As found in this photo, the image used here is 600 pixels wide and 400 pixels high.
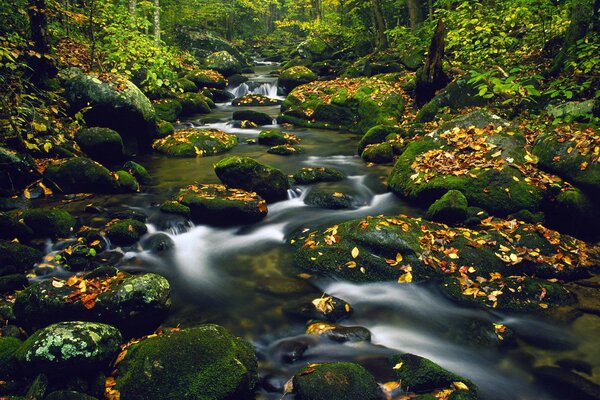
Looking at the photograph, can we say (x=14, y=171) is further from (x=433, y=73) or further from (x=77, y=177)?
(x=433, y=73)

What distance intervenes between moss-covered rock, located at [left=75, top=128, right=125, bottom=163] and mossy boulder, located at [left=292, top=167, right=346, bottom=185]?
4617 mm

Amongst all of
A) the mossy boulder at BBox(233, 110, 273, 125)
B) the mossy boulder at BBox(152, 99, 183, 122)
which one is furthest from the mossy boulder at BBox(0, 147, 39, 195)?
the mossy boulder at BBox(233, 110, 273, 125)

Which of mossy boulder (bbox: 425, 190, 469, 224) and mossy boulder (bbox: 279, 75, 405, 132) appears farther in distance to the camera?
mossy boulder (bbox: 279, 75, 405, 132)

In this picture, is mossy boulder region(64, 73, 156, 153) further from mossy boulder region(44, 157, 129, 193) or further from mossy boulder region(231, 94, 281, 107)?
mossy boulder region(231, 94, 281, 107)

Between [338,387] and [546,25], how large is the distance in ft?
41.9

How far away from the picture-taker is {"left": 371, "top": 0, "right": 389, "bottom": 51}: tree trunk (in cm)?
2038

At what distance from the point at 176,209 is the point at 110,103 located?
4.65 metres

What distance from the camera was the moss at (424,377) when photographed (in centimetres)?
362

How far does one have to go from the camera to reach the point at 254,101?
2005 cm

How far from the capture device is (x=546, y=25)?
11.6 metres

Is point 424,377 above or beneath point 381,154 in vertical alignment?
beneath

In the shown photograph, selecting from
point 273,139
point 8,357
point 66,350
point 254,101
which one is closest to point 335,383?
point 66,350

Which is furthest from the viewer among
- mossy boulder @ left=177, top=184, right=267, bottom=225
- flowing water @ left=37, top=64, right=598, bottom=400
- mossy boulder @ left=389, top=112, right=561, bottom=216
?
mossy boulder @ left=177, top=184, right=267, bottom=225

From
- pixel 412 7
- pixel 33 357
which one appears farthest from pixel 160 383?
pixel 412 7
